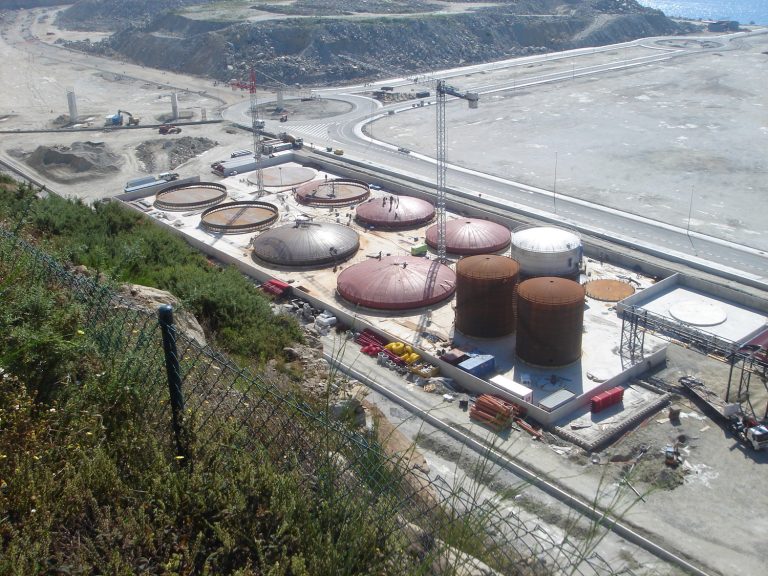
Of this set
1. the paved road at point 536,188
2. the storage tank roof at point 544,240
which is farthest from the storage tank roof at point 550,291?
the paved road at point 536,188

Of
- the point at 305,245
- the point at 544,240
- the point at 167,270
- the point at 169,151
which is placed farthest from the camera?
the point at 169,151

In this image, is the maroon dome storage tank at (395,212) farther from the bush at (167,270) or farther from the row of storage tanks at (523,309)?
the bush at (167,270)

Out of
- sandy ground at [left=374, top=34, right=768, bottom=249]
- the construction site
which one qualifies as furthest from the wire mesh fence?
sandy ground at [left=374, top=34, right=768, bottom=249]

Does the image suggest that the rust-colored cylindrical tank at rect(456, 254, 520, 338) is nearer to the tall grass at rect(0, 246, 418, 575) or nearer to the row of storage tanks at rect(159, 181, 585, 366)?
the row of storage tanks at rect(159, 181, 585, 366)

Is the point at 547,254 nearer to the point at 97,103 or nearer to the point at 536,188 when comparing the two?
the point at 536,188

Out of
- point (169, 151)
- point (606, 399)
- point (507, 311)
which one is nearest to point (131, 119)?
point (169, 151)

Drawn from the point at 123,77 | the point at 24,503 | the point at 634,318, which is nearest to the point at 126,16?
the point at 123,77
